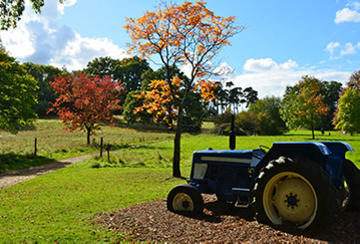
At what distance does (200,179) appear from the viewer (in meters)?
6.84

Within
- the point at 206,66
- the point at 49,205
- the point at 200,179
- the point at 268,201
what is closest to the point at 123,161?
the point at 206,66

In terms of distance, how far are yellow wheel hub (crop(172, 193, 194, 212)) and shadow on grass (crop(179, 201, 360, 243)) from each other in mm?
189

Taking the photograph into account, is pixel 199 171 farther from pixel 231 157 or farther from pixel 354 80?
pixel 354 80

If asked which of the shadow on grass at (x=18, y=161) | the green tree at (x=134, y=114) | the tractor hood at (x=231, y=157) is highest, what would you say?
the green tree at (x=134, y=114)

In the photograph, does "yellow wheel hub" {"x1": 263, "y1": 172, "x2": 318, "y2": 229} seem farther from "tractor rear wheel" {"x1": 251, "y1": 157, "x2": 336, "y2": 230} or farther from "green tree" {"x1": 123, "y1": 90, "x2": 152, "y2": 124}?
"green tree" {"x1": 123, "y1": 90, "x2": 152, "y2": 124}

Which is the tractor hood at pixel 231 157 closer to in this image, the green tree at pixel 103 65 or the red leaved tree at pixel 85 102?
the red leaved tree at pixel 85 102

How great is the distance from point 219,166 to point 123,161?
42.6ft

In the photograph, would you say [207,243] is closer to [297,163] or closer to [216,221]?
[216,221]

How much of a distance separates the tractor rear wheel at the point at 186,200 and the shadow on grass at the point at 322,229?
161mm

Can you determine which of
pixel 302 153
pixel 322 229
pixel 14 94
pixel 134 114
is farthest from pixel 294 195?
pixel 134 114

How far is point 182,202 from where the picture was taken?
661 cm

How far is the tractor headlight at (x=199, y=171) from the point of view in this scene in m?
6.84

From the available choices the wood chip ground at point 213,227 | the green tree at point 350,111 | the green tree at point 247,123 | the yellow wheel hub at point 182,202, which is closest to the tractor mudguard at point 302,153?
the wood chip ground at point 213,227

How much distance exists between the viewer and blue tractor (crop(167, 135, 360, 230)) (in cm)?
477
